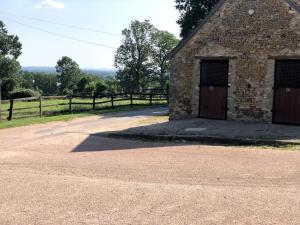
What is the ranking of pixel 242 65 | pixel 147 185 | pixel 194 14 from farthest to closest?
pixel 194 14 → pixel 242 65 → pixel 147 185

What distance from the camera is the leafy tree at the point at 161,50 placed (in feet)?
265

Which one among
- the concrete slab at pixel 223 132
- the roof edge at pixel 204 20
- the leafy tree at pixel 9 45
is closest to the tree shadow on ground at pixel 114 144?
the concrete slab at pixel 223 132

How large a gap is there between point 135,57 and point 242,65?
206ft

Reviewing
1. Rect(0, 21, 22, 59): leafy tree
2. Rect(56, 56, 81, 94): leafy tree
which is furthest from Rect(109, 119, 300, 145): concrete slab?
Rect(56, 56, 81, 94): leafy tree

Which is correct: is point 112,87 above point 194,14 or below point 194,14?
below

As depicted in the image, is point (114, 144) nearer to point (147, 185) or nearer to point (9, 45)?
point (147, 185)

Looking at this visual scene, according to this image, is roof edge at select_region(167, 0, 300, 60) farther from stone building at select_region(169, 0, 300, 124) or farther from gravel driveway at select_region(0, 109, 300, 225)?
gravel driveway at select_region(0, 109, 300, 225)

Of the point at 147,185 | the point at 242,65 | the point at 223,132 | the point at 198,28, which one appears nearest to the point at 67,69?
the point at 198,28

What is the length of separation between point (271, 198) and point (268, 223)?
4.21 ft

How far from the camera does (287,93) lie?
1789 centimetres

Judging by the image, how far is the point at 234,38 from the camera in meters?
A: 19.0

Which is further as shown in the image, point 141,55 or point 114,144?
point 141,55

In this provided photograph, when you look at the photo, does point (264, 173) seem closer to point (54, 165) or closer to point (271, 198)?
point (271, 198)

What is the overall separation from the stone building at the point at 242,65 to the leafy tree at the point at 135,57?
2331 inches
